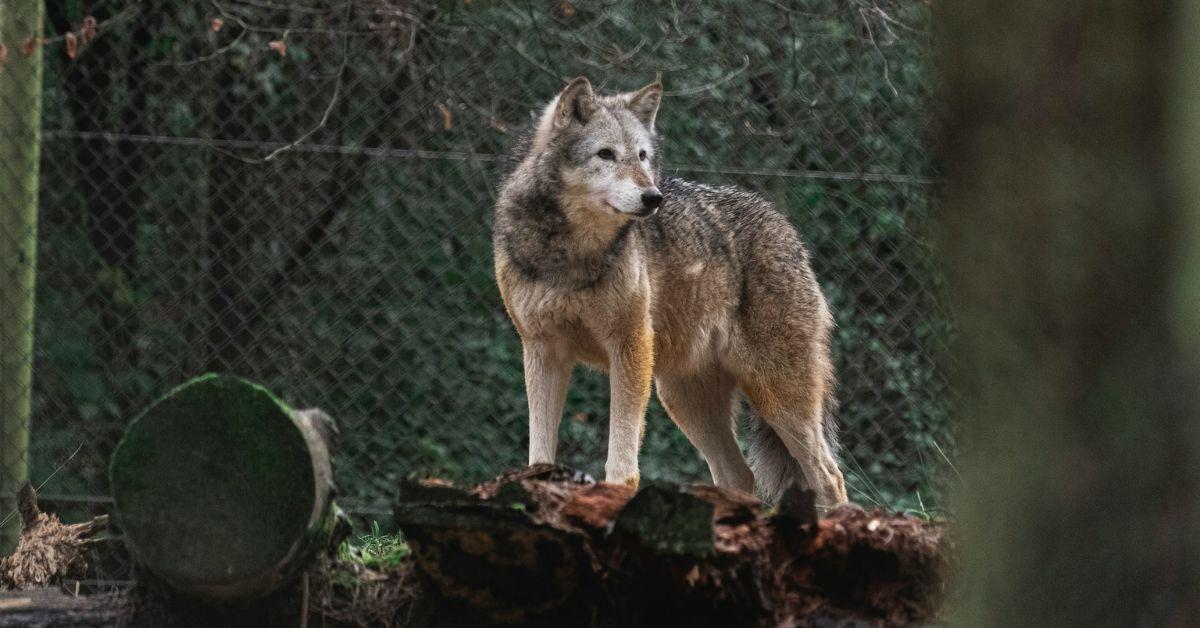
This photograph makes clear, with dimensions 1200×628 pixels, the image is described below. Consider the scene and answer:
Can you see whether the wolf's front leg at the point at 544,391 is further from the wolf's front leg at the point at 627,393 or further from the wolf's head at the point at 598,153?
the wolf's head at the point at 598,153

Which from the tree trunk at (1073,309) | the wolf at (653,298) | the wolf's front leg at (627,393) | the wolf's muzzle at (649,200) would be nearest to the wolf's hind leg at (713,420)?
the wolf at (653,298)

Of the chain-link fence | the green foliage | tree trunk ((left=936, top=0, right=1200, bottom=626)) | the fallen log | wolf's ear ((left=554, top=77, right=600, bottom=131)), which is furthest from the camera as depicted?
the chain-link fence

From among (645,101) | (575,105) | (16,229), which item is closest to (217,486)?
(575,105)

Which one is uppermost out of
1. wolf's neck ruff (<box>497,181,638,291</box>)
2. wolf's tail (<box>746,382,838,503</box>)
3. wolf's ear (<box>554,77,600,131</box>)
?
wolf's ear (<box>554,77,600,131</box>)

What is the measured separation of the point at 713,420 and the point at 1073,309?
3738mm

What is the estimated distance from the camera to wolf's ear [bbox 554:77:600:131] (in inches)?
168

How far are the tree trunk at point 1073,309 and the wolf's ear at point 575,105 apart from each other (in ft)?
10.4

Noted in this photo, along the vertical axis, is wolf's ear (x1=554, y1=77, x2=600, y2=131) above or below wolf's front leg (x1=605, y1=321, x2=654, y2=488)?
above

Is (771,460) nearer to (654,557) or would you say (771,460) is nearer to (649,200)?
(649,200)

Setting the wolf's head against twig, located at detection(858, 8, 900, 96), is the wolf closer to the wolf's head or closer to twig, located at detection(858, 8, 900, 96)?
the wolf's head

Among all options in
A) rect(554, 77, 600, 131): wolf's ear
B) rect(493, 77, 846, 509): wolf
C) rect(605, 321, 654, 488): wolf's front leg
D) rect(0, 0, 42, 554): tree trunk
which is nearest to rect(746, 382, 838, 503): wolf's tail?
rect(493, 77, 846, 509): wolf

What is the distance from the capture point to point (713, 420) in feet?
15.8

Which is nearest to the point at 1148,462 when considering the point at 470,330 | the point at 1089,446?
the point at 1089,446

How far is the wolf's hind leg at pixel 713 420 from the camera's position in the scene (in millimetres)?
4809
